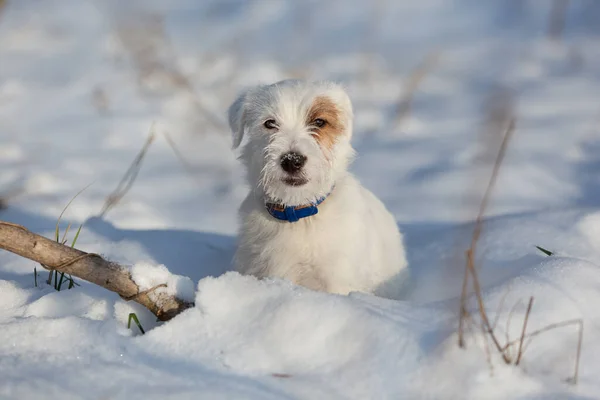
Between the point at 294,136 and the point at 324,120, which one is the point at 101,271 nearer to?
the point at 294,136

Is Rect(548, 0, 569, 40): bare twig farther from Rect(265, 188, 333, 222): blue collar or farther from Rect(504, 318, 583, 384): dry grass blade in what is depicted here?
Rect(504, 318, 583, 384): dry grass blade

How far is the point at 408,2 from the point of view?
894 cm

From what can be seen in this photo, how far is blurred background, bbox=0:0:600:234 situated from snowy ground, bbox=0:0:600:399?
0.03 m

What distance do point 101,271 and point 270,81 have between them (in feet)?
15.8

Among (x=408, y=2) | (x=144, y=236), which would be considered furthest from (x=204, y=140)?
(x=408, y=2)

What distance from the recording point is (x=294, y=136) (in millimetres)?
3336

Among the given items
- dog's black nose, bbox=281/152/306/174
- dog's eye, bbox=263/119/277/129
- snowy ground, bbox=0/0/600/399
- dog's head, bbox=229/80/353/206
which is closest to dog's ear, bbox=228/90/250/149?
dog's head, bbox=229/80/353/206

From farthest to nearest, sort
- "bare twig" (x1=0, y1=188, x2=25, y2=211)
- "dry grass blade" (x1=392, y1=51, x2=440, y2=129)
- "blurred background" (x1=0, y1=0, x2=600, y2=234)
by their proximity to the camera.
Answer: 1. "dry grass blade" (x1=392, y1=51, x2=440, y2=129)
2. "blurred background" (x1=0, y1=0, x2=600, y2=234)
3. "bare twig" (x1=0, y1=188, x2=25, y2=211)

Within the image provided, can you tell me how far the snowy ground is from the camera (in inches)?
82.4

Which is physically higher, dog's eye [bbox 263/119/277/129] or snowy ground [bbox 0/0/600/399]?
dog's eye [bbox 263/119/277/129]

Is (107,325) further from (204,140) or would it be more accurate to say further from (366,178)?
(204,140)

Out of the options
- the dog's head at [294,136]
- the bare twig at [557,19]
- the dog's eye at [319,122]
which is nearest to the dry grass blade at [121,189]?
the dog's head at [294,136]

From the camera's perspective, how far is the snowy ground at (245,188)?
6.86ft

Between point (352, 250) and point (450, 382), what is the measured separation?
141cm
